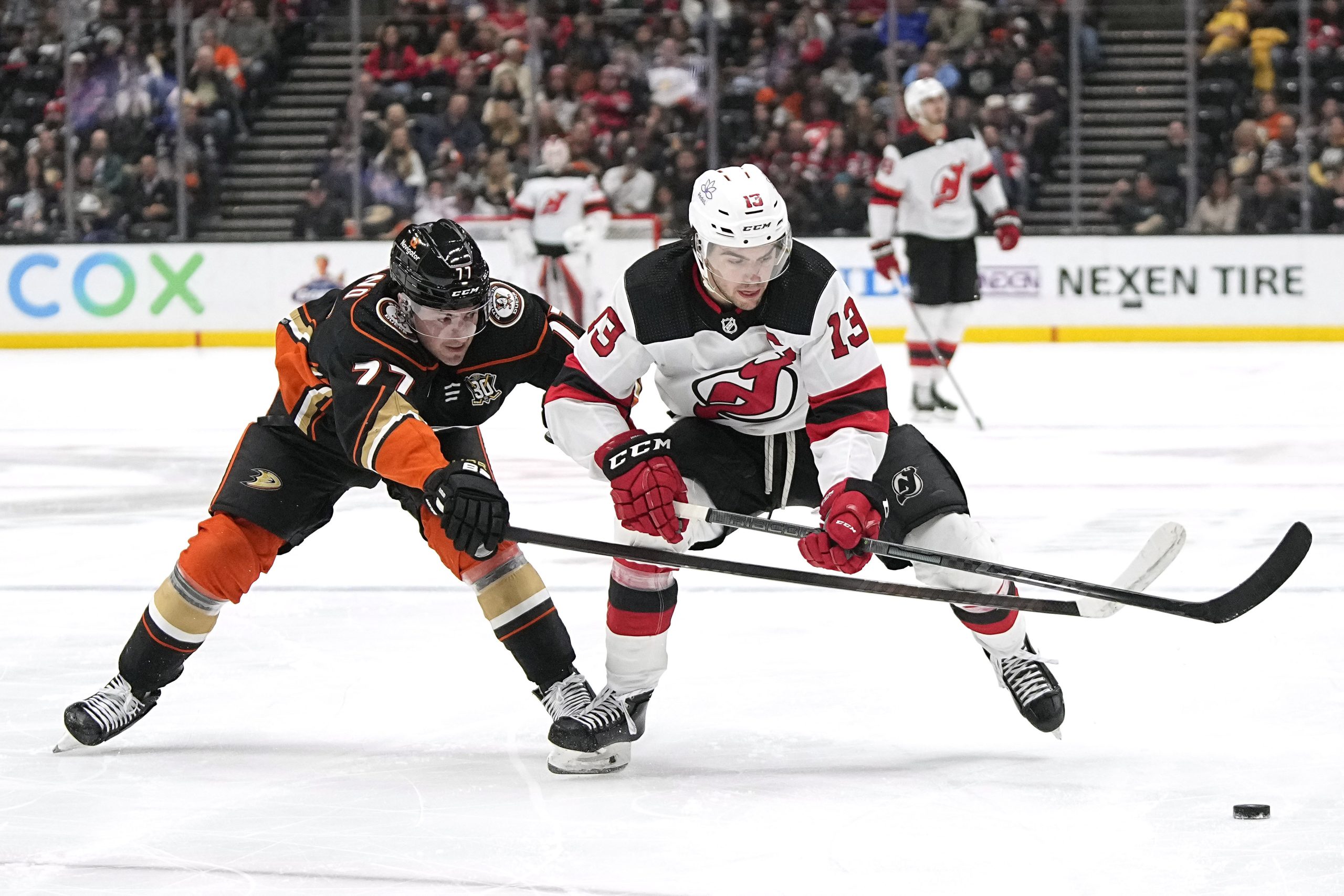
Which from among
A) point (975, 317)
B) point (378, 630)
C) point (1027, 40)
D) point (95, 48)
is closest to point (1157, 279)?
point (975, 317)

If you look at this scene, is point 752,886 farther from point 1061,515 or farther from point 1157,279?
point 1157,279

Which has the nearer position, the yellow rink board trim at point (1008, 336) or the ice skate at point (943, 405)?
the ice skate at point (943, 405)

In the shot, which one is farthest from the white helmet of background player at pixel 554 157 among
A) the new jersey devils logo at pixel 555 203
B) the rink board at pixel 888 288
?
the rink board at pixel 888 288

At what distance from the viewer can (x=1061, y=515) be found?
489cm

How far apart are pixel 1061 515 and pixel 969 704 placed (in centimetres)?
191

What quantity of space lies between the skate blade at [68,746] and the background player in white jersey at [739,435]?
0.77 metres

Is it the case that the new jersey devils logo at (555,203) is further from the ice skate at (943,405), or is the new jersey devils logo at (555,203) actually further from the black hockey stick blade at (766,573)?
the black hockey stick blade at (766,573)

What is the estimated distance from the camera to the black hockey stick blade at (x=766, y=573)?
8.74 feet

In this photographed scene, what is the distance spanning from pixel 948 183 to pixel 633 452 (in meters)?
5.06

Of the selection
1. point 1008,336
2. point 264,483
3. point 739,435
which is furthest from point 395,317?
point 1008,336

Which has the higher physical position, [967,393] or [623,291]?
[623,291]

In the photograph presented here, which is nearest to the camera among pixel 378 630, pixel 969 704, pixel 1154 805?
pixel 1154 805

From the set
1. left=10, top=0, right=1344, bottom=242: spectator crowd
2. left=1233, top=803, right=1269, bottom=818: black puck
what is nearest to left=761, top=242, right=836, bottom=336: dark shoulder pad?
left=1233, top=803, right=1269, bottom=818: black puck

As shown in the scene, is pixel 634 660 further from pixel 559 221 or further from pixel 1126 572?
pixel 559 221
